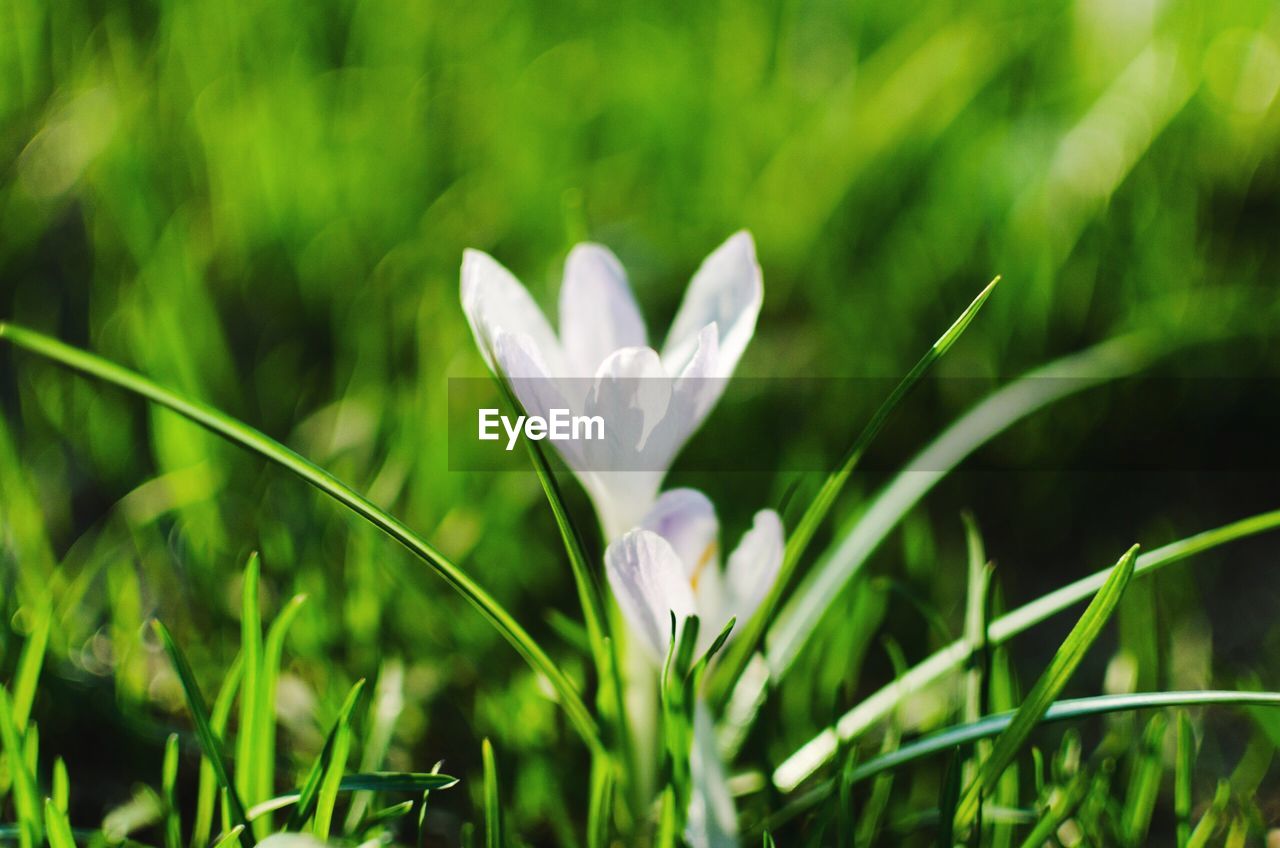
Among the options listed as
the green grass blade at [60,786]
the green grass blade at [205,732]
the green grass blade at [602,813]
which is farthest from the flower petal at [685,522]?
the green grass blade at [60,786]

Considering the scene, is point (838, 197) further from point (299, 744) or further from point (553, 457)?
point (299, 744)

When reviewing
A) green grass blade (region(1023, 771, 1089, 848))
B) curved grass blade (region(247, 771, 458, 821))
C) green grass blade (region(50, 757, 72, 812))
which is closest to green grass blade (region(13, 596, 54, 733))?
green grass blade (region(50, 757, 72, 812))

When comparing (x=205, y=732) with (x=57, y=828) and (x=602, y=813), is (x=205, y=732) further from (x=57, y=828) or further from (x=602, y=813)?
(x=602, y=813)

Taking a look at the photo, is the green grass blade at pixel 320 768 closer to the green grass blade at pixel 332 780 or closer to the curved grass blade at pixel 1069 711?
the green grass blade at pixel 332 780

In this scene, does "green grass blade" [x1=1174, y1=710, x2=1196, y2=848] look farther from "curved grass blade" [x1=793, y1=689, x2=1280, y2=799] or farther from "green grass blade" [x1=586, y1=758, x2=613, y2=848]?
"green grass blade" [x1=586, y1=758, x2=613, y2=848]

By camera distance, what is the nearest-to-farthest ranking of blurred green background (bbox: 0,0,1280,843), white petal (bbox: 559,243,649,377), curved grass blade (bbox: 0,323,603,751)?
curved grass blade (bbox: 0,323,603,751) → white petal (bbox: 559,243,649,377) → blurred green background (bbox: 0,0,1280,843)

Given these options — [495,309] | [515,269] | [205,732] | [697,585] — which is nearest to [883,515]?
[697,585]
